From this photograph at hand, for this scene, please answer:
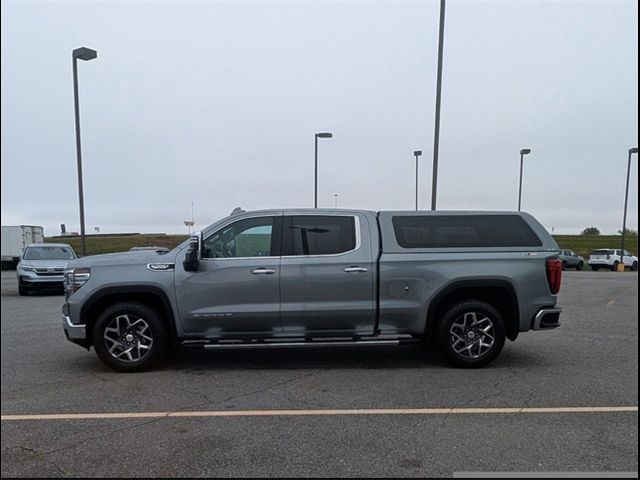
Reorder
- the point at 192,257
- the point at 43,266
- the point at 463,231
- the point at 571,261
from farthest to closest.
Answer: the point at 571,261, the point at 43,266, the point at 463,231, the point at 192,257

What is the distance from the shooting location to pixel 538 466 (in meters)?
3.18

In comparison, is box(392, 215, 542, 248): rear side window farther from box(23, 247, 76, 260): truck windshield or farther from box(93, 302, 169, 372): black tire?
box(23, 247, 76, 260): truck windshield

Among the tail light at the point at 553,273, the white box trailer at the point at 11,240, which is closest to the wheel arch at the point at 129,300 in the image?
the white box trailer at the point at 11,240

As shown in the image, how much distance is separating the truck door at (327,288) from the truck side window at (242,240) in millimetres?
267

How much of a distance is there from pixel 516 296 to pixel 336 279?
7.18 feet

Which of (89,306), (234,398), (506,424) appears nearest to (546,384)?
(506,424)

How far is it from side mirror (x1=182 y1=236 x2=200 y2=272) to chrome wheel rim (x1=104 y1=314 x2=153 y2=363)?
83 cm

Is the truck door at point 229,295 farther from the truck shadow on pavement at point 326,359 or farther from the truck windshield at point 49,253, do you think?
the truck windshield at point 49,253

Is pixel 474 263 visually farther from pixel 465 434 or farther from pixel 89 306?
pixel 89 306

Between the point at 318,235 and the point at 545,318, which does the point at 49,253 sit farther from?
the point at 545,318

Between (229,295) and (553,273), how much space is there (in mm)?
3891

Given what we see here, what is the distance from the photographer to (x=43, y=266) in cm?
1365

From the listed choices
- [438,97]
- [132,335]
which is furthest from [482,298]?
[438,97]

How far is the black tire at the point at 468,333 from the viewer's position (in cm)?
550
